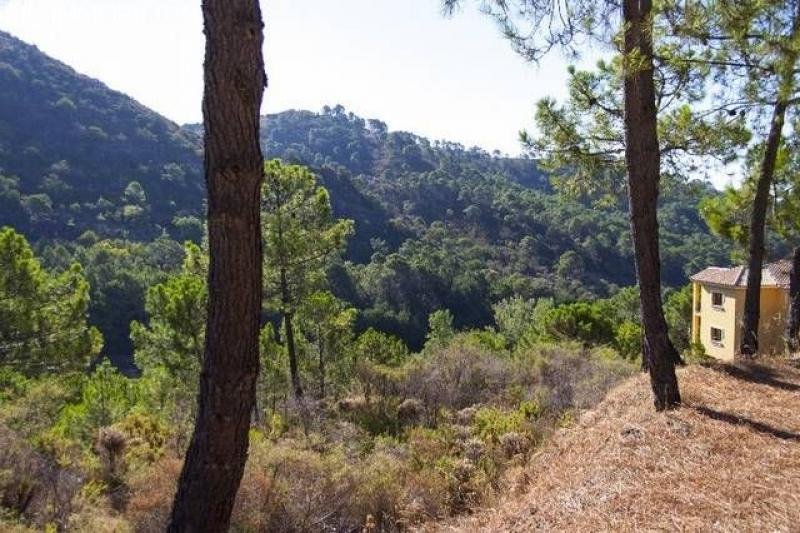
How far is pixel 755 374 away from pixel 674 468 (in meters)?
3.09

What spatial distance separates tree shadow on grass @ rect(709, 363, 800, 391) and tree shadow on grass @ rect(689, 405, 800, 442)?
1220mm

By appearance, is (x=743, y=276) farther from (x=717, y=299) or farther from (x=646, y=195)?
(x=646, y=195)

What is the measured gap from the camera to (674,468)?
12.4 ft

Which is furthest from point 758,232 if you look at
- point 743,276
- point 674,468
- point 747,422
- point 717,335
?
point 717,335

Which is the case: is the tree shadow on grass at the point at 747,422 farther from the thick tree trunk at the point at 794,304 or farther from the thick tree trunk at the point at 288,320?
the thick tree trunk at the point at 288,320

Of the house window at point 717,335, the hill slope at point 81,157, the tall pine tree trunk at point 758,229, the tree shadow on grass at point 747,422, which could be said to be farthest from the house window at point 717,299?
the hill slope at point 81,157

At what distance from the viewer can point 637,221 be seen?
5.18 metres

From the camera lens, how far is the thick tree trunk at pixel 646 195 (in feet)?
16.6

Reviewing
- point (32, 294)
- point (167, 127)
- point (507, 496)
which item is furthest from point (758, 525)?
point (167, 127)

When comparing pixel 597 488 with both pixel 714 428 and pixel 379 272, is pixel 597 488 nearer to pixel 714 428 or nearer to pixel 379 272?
pixel 714 428

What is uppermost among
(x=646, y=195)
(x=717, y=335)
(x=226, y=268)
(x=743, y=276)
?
(x=646, y=195)

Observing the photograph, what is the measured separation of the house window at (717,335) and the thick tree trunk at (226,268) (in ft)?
83.3

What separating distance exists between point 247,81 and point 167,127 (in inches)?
3138

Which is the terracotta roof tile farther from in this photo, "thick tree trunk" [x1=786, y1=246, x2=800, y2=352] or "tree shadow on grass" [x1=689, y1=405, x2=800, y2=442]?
"tree shadow on grass" [x1=689, y1=405, x2=800, y2=442]
